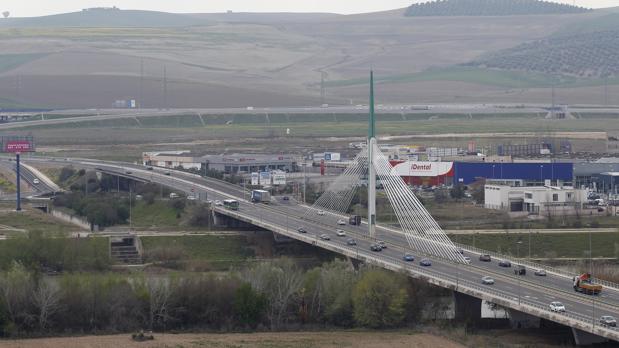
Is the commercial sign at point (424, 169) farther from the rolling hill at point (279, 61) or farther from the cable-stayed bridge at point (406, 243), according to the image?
the rolling hill at point (279, 61)

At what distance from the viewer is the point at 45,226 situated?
3916cm

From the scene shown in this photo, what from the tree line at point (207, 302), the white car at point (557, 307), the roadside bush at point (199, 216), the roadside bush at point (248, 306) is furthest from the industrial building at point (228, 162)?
the white car at point (557, 307)

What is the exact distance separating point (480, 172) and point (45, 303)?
23539 mm

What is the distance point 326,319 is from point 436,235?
7074 mm

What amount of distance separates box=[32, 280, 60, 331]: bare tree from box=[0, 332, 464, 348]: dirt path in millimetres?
683

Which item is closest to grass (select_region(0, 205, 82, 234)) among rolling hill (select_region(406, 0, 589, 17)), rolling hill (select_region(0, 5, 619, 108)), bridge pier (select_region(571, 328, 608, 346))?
bridge pier (select_region(571, 328, 608, 346))

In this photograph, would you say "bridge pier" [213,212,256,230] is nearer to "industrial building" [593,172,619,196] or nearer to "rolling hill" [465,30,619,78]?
"industrial building" [593,172,619,196]

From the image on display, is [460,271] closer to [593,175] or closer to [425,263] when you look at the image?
[425,263]

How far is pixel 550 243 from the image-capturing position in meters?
35.9

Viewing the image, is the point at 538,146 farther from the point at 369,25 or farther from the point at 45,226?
the point at 369,25

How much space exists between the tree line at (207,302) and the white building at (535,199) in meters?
13.2

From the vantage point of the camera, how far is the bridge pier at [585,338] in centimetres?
2509

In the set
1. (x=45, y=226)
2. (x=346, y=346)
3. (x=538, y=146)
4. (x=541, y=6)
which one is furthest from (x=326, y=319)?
(x=541, y=6)

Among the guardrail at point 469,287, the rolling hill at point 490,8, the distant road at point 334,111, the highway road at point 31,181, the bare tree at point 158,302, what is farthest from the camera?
Result: the rolling hill at point 490,8
